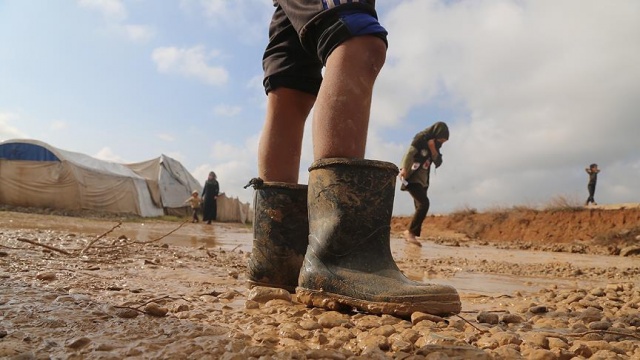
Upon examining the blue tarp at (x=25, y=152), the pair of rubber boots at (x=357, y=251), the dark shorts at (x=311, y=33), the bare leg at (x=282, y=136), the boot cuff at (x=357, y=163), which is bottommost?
the pair of rubber boots at (x=357, y=251)

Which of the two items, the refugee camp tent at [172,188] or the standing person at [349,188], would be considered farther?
the refugee camp tent at [172,188]

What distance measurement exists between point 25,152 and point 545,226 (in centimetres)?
1895

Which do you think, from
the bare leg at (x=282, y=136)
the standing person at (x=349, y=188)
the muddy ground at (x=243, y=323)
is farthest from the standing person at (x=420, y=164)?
the standing person at (x=349, y=188)

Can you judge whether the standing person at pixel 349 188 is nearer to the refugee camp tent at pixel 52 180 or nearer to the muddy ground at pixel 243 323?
the muddy ground at pixel 243 323

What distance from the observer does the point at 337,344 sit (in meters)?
0.94

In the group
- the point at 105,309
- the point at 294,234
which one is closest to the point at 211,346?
the point at 105,309

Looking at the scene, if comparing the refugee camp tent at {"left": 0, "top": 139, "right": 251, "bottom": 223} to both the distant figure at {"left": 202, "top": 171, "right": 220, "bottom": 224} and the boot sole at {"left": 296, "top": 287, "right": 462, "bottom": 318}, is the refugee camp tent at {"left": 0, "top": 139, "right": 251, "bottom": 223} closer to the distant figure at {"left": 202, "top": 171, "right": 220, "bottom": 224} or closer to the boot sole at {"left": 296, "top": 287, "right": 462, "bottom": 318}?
the distant figure at {"left": 202, "top": 171, "right": 220, "bottom": 224}

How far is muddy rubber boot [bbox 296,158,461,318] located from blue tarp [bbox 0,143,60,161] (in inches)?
740

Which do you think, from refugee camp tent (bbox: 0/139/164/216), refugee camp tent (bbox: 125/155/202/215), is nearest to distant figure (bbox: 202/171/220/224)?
refugee camp tent (bbox: 0/139/164/216)

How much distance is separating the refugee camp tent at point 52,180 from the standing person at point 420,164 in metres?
14.5

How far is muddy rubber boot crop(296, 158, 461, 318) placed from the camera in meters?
1.26

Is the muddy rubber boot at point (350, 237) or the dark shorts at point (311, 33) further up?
the dark shorts at point (311, 33)

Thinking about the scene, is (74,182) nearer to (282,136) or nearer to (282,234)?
(282,136)

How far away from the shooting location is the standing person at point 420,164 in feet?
22.1
